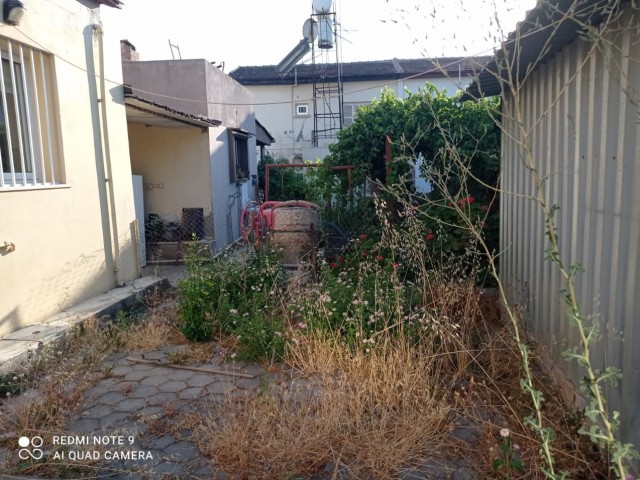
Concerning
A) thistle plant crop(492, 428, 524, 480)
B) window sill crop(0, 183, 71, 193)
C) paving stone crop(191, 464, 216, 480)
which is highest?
window sill crop(0, 183, 71, 193)

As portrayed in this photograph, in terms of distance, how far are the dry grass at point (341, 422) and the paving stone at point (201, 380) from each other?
1.90 ft

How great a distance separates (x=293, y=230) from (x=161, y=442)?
4408 mm

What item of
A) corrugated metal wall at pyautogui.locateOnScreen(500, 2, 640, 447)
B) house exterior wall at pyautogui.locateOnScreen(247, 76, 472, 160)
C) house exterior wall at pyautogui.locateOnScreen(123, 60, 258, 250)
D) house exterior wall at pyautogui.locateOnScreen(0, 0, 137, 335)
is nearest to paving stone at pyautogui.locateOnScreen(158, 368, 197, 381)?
house exterior wall at pyautogui.locateOnScreen(0, 0, 137, 335)

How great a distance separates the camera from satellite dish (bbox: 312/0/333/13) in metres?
13.5

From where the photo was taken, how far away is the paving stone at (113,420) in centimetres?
338

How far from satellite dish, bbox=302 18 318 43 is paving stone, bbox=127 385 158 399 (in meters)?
11.8

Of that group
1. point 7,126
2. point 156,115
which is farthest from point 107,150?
point 156,115

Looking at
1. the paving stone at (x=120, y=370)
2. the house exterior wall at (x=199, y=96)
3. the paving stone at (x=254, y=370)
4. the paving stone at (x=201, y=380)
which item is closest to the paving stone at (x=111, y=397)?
the paving stone at (x=120, y=370)

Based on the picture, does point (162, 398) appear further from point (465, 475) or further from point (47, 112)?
point (47, 112)

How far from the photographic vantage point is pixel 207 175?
10.5 m

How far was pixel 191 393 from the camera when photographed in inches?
153

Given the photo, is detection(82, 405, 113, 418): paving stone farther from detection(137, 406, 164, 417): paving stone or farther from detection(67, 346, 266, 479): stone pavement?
detection(137, 406, 164, 417): paving stone

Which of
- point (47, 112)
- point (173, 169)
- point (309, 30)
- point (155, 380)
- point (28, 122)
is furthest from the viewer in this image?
point (309, 30)

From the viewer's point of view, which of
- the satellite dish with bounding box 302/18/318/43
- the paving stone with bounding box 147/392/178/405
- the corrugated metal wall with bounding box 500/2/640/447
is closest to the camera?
the corrugated metal wall with bounding box 500/2/640/447
